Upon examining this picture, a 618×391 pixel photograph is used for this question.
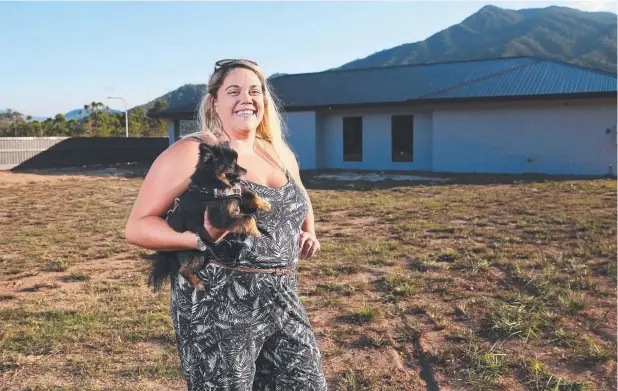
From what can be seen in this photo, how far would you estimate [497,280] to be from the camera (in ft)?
18.1

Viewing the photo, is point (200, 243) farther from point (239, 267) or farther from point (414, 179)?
point (414, 179)

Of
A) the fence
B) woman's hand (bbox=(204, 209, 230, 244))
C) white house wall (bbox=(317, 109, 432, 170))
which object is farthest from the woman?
the fence

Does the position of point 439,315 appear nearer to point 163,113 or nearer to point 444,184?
point 444,184

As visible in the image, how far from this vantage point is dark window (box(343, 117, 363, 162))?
21611 mm

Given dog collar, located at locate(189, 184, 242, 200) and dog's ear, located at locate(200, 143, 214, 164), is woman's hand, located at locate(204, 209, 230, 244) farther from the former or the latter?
dog's ear, located at locate(200, 143, 214, 164)

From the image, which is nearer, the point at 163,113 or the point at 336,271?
the point at 336,271

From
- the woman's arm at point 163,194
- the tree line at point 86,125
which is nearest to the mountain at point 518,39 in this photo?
the tree line at point 86,125

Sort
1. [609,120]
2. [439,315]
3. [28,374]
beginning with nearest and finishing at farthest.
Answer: [28,374]
[439,315]
[609,120]

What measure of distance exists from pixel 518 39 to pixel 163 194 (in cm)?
13812

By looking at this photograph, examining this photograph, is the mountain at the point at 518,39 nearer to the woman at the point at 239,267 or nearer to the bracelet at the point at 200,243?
the woman at the point at 239,267

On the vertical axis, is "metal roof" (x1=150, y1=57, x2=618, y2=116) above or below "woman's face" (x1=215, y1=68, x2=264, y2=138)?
above

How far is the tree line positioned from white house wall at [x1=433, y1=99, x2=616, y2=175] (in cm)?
1874

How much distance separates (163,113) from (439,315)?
22.6 meters

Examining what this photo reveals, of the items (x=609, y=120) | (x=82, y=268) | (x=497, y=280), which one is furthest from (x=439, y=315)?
(x=609, y=120)
